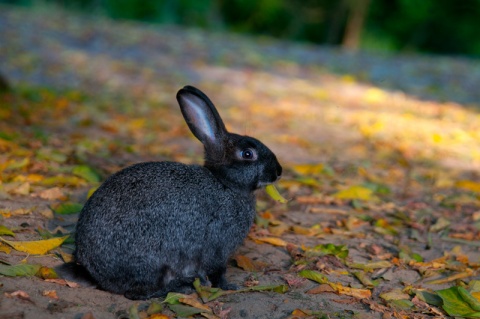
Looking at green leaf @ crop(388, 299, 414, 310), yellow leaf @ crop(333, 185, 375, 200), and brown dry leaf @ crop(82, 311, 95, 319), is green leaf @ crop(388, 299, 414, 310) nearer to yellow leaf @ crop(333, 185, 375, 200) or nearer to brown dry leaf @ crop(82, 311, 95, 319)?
brown dry leaf @ crop(82, 311, 95, 319)

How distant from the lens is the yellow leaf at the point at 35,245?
4121 millimetres

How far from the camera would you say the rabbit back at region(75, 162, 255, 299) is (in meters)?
3.82

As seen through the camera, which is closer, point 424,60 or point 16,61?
point 16,61

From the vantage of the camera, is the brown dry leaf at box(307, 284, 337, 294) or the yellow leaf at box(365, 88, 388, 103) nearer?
the brown dry leaf at box(307, 284, 337, 294)

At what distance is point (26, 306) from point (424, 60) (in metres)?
15.9

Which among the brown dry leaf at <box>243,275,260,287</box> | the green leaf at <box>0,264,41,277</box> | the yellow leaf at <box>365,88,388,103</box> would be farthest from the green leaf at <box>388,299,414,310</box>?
the yellow leaf at <box>365,88,388,103</box>

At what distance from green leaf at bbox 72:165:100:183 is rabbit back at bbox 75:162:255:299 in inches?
65.8

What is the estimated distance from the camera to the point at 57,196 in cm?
522

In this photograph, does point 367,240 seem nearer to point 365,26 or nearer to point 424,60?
point 424,60

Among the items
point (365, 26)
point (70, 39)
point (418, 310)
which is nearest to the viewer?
point (418, 310)

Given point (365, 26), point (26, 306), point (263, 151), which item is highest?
point (365, 26)

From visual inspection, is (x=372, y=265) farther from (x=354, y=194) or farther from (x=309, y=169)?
(x=309, y=169)

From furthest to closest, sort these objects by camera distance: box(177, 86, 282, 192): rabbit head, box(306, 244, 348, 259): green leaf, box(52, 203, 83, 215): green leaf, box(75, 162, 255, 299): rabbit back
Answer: box(52, 203, 83, 215): green leaf, box(306, 244, 348, 259): green leaf, box(177, 86, 282, 192): rabbit head, box(75, 162, 255, 299): rabbit back

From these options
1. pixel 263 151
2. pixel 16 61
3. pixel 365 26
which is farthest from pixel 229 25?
pixel 263 151
